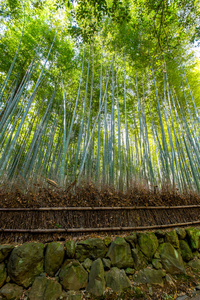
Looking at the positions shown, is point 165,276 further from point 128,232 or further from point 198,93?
point 198,93

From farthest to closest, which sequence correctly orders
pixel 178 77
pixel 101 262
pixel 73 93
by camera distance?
pixel 73 93 → pixel 178 77 → pixel 101 262

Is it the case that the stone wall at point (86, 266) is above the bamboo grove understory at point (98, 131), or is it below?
below

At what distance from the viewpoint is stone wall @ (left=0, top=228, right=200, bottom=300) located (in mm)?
1371

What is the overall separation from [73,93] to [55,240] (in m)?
5.55

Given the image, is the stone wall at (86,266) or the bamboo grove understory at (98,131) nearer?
the stone wall at (86,266)

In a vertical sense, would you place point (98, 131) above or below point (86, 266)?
above

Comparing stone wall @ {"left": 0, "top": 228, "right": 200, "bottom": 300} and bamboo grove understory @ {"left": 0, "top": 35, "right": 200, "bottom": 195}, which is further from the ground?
bamboo grove understory @ {"left": 0, "top": 35, "right": 200, "bottom": 195}

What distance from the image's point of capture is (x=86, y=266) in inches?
62.9

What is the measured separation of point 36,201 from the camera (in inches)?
72.1

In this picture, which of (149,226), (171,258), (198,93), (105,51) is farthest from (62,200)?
(198,93)

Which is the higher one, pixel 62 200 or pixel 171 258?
pixel 62 200

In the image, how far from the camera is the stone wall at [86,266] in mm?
1371

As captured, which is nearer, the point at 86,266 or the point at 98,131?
the point at 86,266

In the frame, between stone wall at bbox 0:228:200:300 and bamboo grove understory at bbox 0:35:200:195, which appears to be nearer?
stone wall at bbox 0:228:200:300
